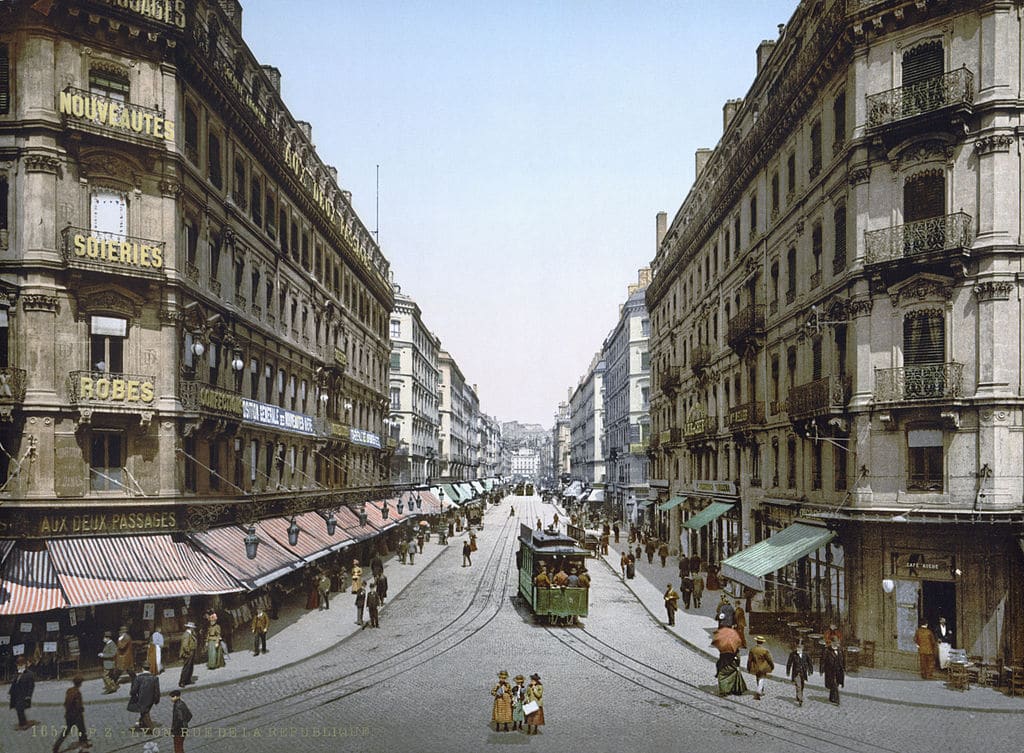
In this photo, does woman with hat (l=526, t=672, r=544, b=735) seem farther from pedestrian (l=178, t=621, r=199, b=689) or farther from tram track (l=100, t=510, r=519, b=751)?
pedestrian (l=178, t=621, r=199, b=689)

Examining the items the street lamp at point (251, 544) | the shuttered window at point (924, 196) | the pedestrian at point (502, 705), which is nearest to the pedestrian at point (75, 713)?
the pedestrian at point (502, 705)

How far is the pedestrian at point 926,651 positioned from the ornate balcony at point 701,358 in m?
24.6

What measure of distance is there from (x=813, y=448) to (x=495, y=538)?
45286 millimetres

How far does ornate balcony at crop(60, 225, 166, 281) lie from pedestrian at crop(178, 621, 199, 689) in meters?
9.93

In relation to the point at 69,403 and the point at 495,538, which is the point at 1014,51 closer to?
the point at 69,403

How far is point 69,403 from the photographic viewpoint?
76.9 ft

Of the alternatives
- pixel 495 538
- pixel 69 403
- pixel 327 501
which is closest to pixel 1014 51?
pixel 69 403

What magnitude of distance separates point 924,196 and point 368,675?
20930 mm

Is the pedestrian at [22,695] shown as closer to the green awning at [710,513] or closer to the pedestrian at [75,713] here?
the pedestrian at [75,713]

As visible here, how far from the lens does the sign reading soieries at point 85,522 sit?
2267cm

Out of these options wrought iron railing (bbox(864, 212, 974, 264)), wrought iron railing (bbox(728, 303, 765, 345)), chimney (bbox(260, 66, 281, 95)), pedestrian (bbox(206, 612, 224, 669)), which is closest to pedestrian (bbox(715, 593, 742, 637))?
wrought iron railing (bbox(864, 212, 974, 264))

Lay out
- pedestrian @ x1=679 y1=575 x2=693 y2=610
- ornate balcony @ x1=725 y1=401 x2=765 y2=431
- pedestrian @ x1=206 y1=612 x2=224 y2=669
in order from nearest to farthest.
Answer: pedestrian @ x1=206 y1=612 x2=224 y2=669
pedestrian @ x1=679 y1=575 x2=693 y2=610
ornate balcony @ x1=725 y1=401 x2=765 y2=431

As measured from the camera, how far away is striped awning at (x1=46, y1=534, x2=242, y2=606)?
2195 cm

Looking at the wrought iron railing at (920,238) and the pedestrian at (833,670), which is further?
the wrought iron railing at (920,238)
